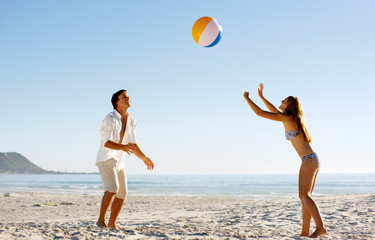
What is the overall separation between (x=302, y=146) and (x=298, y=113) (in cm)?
40

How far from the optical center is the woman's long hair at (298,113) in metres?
4.36

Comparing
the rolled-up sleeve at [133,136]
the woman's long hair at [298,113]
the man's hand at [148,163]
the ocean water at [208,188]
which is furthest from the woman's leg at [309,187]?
the ocean water at [208,188]

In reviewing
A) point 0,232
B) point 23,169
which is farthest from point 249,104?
point 23,169

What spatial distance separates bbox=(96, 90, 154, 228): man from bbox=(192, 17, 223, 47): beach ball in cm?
215

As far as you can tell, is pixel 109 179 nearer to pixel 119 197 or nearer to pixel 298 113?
pixel 119 197

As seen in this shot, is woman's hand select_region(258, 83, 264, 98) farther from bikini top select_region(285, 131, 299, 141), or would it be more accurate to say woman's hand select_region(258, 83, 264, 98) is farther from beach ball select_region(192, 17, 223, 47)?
beach ball select_region(192, 17, 223, 47)

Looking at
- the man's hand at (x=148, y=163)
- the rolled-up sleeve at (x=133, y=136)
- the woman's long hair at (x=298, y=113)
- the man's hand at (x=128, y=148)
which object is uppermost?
the woman's long hair at (x=298, y=113)

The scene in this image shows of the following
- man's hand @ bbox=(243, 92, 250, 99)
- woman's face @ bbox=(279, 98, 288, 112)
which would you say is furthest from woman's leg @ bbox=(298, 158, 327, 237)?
man's hand @ bbox=(243, 92, 250, 99)

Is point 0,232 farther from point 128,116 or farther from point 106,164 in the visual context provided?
point 128,116

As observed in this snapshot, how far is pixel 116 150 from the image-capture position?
452 cm

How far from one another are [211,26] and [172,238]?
142 inches

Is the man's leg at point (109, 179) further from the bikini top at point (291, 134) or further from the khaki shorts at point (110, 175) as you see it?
the bikini top at point (291, 134)

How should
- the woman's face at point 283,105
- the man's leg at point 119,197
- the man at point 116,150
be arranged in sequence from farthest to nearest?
1. the man's leg at point 119,197
2. the woman's face at point 283,105
3. the man at point 116,150

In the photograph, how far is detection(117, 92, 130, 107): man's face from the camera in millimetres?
4699
